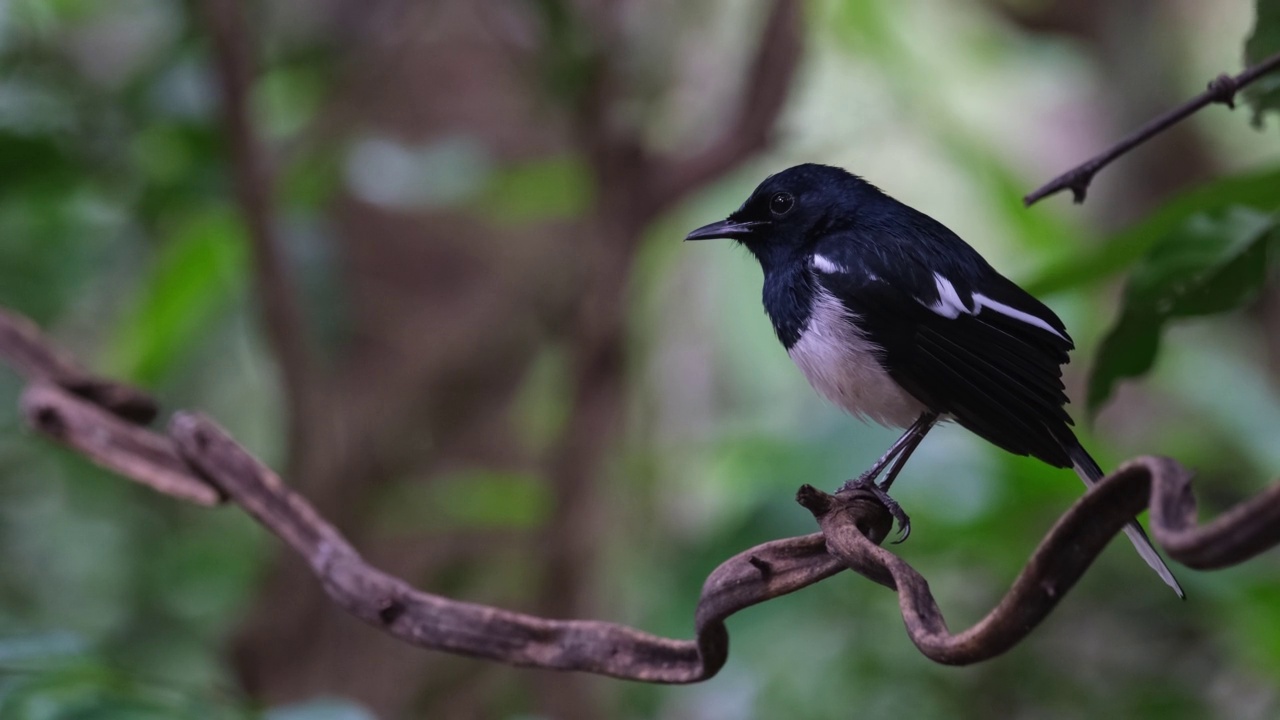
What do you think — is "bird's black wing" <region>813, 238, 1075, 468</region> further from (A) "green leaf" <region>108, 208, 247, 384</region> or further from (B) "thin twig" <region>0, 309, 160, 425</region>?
(A) "green leaf" <region>108, 208, 247, 384</region>

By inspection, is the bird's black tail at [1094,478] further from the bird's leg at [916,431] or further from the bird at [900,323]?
the bird's leg at [916,431]

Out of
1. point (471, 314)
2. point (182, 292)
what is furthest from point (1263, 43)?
point (471, 314)

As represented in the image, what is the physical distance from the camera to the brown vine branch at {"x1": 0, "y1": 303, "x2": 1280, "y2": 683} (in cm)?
65

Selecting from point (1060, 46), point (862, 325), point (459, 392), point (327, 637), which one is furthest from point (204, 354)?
point (1060, 46)

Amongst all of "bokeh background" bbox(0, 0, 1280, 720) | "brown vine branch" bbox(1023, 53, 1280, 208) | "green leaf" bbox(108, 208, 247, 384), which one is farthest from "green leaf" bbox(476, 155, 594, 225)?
"brown vine branch" bbox(1023, 53, 1280, 208)

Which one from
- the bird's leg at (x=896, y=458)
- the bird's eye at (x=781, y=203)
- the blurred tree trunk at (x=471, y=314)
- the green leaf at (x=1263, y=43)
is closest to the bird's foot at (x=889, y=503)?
the bird's leg at (x=896, y=458)

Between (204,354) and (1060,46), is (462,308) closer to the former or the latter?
(204,354)

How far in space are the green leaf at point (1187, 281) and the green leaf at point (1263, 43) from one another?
0.46 ft

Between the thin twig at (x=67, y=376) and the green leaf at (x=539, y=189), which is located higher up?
the green leaf at (x=539, y=189)

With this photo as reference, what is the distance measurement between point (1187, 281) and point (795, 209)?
1.57 ft

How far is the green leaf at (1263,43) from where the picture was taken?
1.21 m

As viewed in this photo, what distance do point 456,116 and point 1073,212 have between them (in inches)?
93.7

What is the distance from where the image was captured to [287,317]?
2322 millimetres

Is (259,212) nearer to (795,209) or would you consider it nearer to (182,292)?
(182,292)
